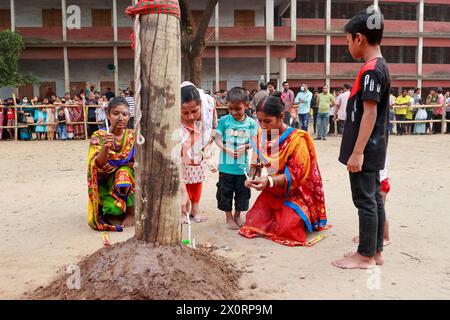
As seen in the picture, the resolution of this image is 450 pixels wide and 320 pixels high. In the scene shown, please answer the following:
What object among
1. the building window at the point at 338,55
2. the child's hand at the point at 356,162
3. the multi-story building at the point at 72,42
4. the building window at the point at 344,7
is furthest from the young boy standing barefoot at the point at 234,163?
the building window at the point at 344,7

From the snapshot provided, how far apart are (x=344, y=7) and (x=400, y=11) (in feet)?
12.1

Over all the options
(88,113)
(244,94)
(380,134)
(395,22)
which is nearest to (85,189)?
(244,94)

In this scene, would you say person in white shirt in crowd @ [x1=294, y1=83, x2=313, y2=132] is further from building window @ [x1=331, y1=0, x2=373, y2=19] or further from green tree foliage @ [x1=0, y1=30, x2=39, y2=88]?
building window @ [x1=331, y1=0, x2=373, y2=19]

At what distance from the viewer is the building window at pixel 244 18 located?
2311 centimetres

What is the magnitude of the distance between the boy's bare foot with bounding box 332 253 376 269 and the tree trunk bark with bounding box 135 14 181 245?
1.23 m

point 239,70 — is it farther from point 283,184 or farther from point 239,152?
point 283,184

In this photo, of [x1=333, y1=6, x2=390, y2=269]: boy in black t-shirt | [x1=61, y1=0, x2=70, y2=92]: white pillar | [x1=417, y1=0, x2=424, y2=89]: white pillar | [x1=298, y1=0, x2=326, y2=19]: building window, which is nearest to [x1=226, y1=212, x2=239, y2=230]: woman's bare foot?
[x1=333, y1=6, x2=390, y2=269]: boy in black t-shirt

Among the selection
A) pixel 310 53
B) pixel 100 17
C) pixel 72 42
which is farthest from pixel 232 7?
pixel 72 42

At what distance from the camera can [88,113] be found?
1412 cm

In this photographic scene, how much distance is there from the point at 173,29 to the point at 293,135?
1.55m

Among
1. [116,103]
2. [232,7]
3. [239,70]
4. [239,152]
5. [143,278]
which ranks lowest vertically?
[143,278]

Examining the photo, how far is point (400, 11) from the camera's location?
27.8m

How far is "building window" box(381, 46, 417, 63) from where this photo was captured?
27.3 meters

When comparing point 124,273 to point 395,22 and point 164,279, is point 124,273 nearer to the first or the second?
point 164,279
